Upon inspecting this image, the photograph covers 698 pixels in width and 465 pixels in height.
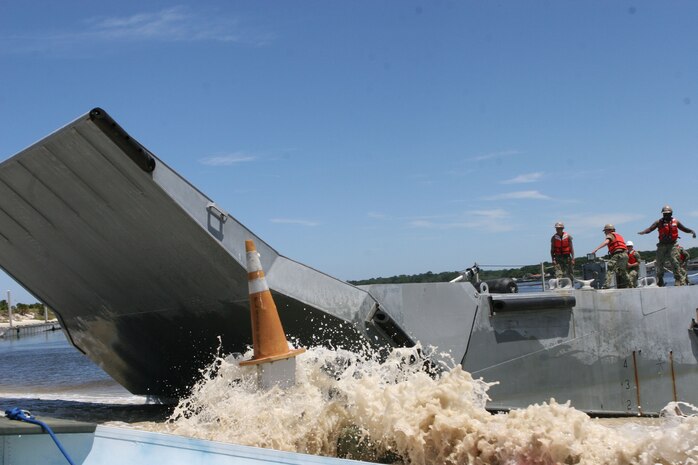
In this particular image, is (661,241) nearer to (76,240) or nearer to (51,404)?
(76,240)

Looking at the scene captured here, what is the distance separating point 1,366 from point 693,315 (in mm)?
21668

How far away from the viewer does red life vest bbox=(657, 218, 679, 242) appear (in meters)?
10.8

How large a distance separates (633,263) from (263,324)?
21.2 feet

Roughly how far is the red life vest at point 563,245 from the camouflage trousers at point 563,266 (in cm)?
6

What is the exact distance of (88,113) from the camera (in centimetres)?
610

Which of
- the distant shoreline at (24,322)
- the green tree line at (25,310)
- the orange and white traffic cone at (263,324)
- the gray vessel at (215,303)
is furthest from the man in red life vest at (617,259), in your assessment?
the green tree line at (25,310)

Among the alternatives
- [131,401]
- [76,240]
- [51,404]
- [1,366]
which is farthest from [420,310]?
[1,366]

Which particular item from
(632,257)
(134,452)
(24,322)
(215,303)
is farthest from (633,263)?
(24,322)

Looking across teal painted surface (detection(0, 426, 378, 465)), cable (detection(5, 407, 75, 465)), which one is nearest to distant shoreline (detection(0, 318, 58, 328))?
cable (detection(5, 407, 75, 465))

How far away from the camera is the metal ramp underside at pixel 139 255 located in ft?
21.6

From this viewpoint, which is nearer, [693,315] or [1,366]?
[693,315]

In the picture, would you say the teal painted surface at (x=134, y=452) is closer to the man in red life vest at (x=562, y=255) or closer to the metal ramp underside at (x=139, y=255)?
the metal ramp underside at (x=139, y=255)

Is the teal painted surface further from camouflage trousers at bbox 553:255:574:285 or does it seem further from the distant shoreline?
the distant shoreline

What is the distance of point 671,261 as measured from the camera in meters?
10.9
